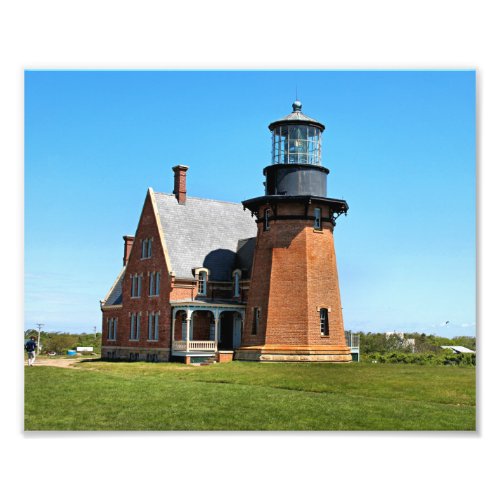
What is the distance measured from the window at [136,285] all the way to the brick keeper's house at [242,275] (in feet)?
0.17

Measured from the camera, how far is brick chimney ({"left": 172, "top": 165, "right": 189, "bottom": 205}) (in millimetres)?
41531

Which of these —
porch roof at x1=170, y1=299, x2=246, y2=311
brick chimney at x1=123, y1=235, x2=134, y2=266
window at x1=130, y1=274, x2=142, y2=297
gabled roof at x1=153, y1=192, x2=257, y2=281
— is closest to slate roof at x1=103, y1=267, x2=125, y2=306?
brick chimney at x1=123, y1=235, x2=134, y2=266

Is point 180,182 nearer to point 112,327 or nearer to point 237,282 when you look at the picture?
point 237,282

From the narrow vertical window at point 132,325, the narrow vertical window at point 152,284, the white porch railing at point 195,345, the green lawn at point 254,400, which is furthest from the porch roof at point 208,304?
the green lawn at point 254,400

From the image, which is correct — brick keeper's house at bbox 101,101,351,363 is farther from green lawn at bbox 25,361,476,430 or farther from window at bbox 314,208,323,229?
green lawn at bbox 25,361,476,430

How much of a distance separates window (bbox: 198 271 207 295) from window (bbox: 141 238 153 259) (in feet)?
10.1

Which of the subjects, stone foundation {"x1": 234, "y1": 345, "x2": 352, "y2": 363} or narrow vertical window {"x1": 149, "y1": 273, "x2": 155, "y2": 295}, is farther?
narrow vertical window {"x1": 149, "y1": 273, "x2": 155, "y2": 295}

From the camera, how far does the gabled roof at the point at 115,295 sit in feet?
149

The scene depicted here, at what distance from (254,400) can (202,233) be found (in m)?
21.6

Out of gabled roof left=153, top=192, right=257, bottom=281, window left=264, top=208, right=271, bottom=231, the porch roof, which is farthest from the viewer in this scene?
gabled roof left=153, top=192, right=257, bottom=281
